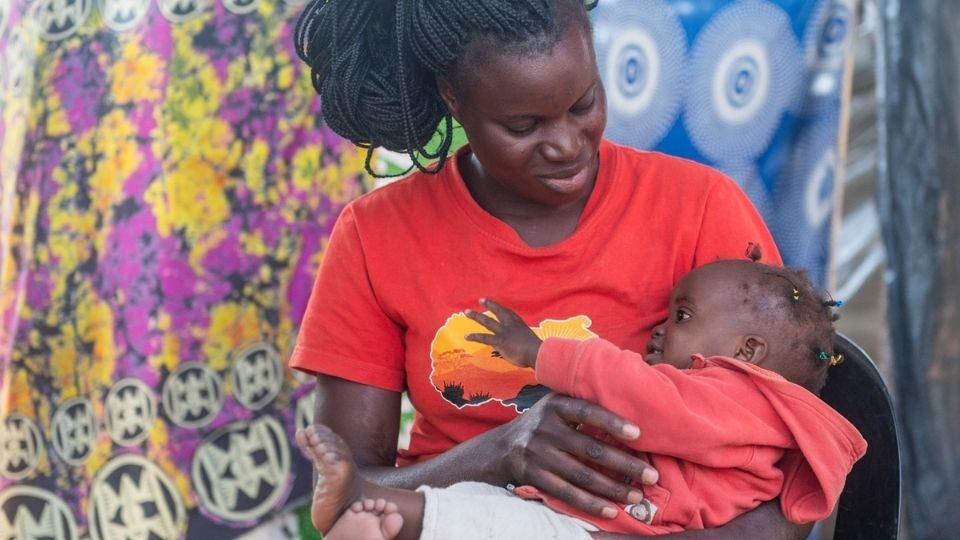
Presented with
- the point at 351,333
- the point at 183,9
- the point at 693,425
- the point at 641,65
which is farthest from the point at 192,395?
the point at 693,425

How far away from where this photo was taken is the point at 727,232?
7.72 ft

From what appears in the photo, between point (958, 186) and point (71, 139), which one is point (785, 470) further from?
point (71, 139)

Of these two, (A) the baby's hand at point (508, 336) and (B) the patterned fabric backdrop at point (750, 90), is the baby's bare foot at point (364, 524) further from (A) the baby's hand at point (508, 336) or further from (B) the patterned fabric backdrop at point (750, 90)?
(B) the patterned fabric backdrop at point (750, 90)

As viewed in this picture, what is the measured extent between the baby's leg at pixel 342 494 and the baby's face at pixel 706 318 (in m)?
0.53

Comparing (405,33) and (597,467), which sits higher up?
(405,33)

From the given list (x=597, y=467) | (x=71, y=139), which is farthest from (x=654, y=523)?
(x=71, y=139)

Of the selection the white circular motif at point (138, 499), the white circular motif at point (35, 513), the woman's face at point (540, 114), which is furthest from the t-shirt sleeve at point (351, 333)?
the white circular motif at point (35, 513)

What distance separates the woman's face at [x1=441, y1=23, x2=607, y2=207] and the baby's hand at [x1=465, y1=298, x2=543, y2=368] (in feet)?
0.83

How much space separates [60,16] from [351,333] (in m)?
1.62

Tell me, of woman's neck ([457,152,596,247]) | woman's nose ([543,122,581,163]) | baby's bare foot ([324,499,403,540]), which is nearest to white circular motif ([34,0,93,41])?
woman's neck ([457,152,596,247])

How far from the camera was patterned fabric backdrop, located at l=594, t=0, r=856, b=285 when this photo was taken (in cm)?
334

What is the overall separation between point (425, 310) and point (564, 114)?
0.45 meters

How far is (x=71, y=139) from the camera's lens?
348cm

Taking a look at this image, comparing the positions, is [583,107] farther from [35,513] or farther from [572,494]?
[35,513]
